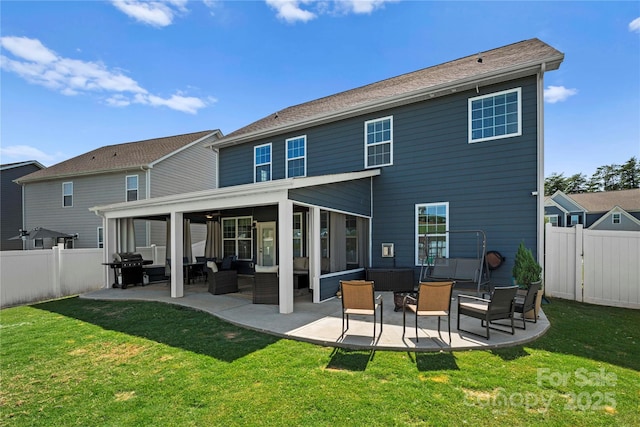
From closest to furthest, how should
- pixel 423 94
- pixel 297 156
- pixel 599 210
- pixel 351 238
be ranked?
pixel 423 94, pixel 351 238, pixel 297 156, pixel 599 210

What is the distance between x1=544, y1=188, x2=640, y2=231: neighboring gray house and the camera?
80.8 ft

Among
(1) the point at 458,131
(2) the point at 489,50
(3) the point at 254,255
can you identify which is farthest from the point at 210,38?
(2) the point at 489,50

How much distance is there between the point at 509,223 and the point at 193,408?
26.0ft

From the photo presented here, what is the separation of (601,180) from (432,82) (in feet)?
172

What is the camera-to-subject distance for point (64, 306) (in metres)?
8.09

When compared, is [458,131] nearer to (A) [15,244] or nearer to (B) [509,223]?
(B) [509,223]

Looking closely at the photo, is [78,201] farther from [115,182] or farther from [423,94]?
[423,94]

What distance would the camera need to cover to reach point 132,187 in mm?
16062

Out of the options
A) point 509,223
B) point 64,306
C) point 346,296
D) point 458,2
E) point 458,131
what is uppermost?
point 458,2

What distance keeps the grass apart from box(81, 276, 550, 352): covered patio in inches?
7.1

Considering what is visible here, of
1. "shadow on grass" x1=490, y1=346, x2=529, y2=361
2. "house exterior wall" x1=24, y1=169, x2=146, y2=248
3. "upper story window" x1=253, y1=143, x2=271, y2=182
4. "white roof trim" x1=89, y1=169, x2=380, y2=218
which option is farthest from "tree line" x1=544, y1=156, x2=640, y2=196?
"house exterior wall" x1=24, y1=169, x2=146, y2=248

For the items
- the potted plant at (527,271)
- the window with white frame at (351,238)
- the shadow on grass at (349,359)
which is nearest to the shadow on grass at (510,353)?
the shadow on grass at (349,359)

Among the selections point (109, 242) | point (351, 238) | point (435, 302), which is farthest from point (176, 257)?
point (435, 302)

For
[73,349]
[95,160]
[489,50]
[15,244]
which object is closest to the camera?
[73,349]
